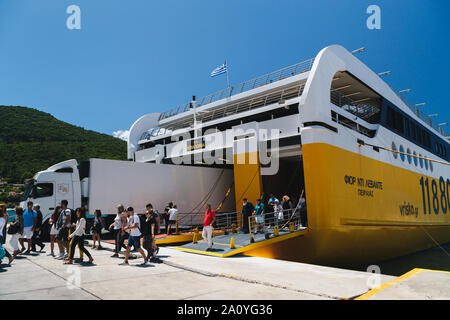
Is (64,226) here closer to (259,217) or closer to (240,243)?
(240,243)

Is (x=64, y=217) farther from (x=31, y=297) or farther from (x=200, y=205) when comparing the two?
(x=200, y=205)

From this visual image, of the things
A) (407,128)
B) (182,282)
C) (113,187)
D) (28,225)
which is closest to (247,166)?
(113,187)

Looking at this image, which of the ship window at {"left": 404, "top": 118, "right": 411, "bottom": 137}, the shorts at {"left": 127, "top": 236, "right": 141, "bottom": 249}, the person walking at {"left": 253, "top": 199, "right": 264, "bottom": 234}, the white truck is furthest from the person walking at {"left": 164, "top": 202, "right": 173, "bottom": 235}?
the ship window at {"left": 404, "top": 118, "right": 411, "bottom": 137}

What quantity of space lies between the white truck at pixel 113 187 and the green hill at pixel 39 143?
38.8 m

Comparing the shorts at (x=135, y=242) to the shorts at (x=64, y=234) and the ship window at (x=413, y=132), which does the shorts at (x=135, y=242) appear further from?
the ship window at (x=413, y=132)

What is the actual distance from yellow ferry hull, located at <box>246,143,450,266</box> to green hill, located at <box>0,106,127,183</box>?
4789 cm

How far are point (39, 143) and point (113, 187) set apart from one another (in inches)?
2143

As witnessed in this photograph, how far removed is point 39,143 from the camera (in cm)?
5847

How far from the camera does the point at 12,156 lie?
5347 cm

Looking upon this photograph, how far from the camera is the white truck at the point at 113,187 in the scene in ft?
44.1

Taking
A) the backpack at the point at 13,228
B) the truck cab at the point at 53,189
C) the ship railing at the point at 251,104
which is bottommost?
the backpack at the point at 13,228

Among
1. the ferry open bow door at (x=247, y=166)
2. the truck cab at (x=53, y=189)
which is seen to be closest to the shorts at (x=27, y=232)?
the truck cab at (x=53, y=189)

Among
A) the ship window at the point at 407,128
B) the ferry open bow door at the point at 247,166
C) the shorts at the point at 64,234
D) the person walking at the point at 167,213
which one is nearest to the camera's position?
the shorts at the point at 64,234
